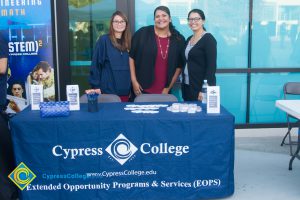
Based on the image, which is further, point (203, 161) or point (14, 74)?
point (14, 74)

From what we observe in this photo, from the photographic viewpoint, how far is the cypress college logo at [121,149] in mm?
3232

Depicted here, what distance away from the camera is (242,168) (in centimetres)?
429

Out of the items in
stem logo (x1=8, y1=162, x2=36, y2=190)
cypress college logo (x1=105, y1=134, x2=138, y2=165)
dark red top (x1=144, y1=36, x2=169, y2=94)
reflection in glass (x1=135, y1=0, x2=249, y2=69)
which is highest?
reflection in glass (x1=135, y1=0, x2=249, y2=69)

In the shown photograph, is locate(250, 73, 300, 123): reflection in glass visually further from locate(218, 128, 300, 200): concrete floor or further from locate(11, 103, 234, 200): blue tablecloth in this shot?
locate(11, 103, 234, 200): blue tablecloth

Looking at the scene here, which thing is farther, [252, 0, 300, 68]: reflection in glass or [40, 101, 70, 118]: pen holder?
[252, 0, 300, 68]: reflection in glass

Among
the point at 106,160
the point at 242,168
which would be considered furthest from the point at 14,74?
the point at 242,168

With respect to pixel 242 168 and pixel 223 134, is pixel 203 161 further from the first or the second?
pixel 242 168

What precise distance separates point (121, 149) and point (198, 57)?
1403mm

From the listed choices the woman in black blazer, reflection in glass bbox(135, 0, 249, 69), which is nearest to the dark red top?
the woman in black blazer

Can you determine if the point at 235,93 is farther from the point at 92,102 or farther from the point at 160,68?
the point at 92,102

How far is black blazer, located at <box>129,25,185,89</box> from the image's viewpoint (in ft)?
14.4

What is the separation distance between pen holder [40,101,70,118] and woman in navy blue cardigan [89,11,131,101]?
1089mm

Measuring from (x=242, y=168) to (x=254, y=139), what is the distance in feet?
3.90

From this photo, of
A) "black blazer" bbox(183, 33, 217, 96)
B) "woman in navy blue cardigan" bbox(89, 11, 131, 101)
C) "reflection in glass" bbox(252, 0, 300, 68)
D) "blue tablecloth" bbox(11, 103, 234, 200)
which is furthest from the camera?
"reflection in glass" bbox(252, 0, 300, 68)
